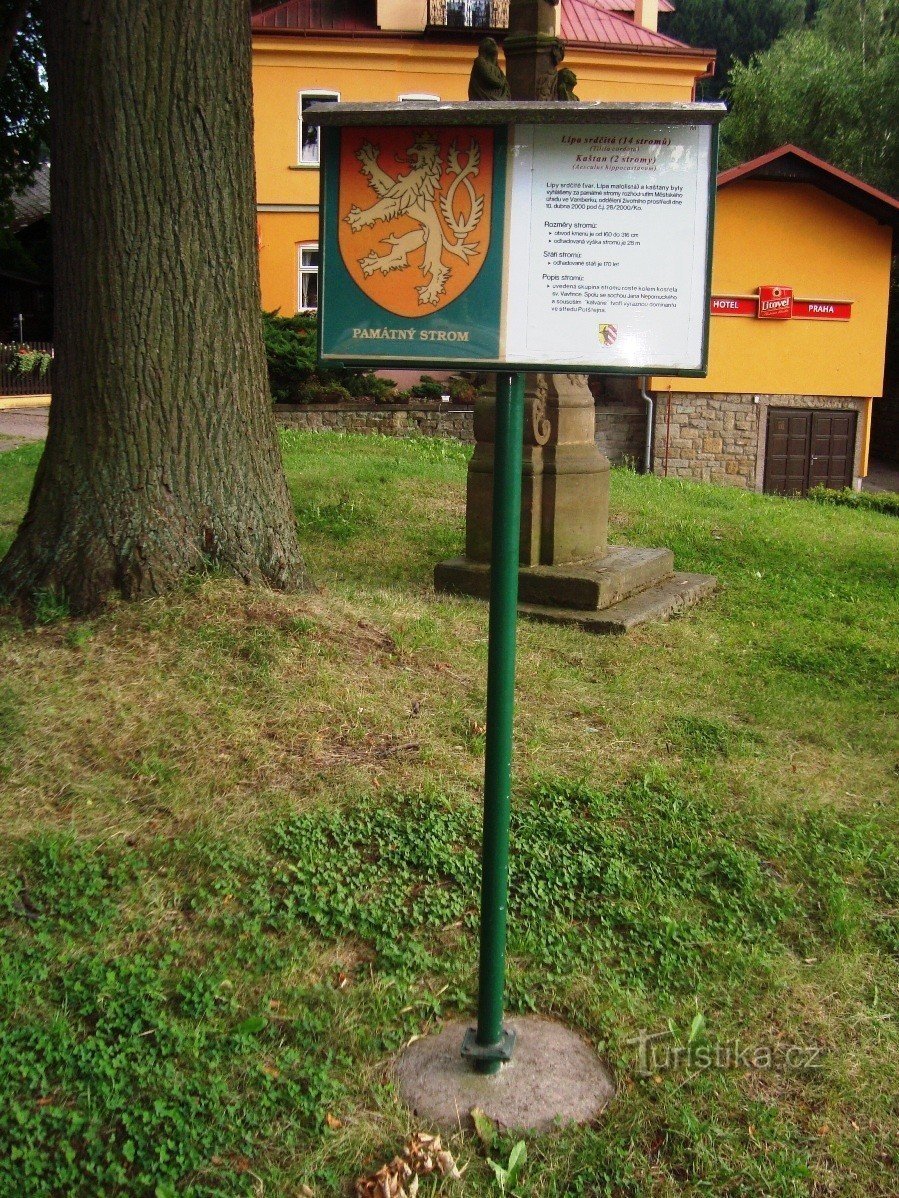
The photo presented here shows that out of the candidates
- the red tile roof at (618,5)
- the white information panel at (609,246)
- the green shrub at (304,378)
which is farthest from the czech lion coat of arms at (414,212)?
the red tile roof at (618,5)

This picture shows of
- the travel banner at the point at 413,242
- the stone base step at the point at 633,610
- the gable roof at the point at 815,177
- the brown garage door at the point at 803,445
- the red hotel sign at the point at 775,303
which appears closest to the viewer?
the travel banner at the point at 413,242

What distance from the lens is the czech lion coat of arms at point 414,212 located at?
2.76 metres

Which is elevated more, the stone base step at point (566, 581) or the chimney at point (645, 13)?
the chimney at point (645, 13)

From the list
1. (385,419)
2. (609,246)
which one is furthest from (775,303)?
(609,246)

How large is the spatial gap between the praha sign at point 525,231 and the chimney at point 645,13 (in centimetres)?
2680

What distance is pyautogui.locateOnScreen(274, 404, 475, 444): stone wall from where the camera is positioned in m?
19.7

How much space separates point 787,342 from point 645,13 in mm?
9113

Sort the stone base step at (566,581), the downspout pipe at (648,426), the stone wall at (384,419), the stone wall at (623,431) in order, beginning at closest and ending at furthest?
the stone base step at (566,581) < the stone wall at (384,419) < the downspout pipe at (648,426) < the stone wall at (623,431)

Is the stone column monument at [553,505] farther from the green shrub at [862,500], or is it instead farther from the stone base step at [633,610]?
the green shrub at [862,500]

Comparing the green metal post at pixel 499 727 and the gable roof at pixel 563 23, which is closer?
the green metal post at pixel 499 727

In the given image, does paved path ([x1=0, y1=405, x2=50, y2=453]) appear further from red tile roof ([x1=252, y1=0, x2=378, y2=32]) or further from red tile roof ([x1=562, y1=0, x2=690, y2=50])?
red tile roof ([x1=562, y1=0, x2=690, y2=50])

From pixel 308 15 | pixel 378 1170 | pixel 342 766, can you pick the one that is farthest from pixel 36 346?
pixel 378 1170

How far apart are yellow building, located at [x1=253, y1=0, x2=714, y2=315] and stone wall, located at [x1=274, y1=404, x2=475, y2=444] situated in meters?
6.37

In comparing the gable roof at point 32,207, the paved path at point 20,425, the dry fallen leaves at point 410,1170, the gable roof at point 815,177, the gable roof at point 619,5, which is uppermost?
the gable roof at point 619,5
